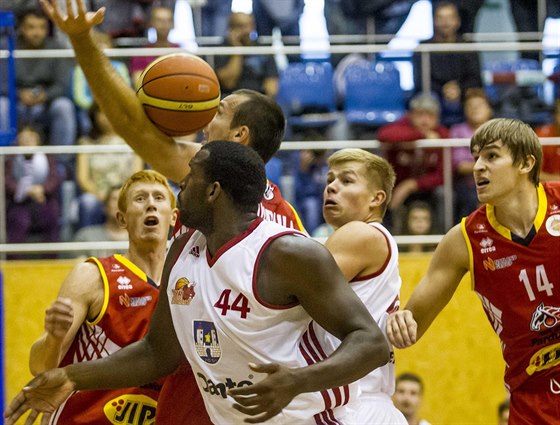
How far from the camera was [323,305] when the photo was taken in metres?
3.69

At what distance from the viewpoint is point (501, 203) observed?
5312 millimetres

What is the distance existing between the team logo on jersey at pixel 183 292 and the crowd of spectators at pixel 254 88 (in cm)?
460

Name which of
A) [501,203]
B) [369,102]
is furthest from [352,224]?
[369,102]

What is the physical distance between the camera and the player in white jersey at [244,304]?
3676mm

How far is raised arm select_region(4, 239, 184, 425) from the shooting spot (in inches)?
165

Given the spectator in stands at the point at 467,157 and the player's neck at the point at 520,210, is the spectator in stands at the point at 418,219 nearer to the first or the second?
the spectator in stands at the point at 467,157

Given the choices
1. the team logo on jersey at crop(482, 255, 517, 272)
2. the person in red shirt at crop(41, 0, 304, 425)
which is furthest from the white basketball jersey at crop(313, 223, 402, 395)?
the team logo on jersey at crop(482, 255, 517, 272)

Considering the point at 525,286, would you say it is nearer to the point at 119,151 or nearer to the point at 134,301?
the point at 134,301

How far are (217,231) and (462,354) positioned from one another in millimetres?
5126

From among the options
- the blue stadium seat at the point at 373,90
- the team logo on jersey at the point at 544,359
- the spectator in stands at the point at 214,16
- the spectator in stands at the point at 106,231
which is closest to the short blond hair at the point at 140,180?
the team logo on jersey at the point at 544,359

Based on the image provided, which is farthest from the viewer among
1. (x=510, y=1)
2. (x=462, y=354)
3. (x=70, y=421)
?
(x=510, y=1)

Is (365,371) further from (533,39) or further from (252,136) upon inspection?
(533,39)

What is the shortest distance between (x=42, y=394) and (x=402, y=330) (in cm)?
153

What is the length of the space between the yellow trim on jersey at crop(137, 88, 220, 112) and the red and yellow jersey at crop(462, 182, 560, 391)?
151 centimetres
